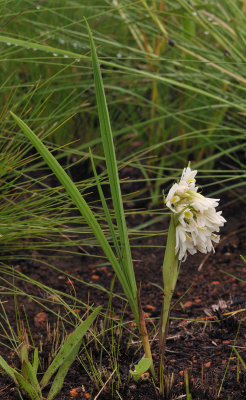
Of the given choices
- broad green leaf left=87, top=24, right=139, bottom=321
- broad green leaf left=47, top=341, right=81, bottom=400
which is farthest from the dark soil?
broad green leaf left=87, top=24, right=139, bottom=321

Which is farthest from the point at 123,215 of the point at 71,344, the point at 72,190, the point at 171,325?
the point at 171,325

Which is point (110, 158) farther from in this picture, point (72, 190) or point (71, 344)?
point (71, 344)

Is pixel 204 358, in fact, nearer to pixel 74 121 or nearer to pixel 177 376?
pixel 177 376

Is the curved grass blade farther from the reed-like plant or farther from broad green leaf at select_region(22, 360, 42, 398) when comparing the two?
broad green leaf at select_region(22, 360, 42, 398)

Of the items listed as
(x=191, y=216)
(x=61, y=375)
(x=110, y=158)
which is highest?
(x=110, y=158)

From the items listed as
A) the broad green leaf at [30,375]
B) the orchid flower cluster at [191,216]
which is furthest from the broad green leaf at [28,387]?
the orchid flower cluster at [191,216]

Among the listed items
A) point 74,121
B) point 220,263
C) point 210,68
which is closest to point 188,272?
point 220,263
